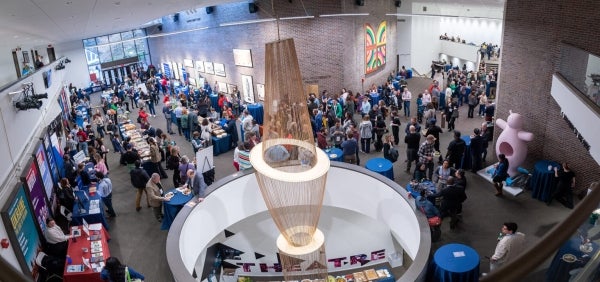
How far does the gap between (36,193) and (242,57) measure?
11.0 meters

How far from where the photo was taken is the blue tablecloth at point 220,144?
12094 mm

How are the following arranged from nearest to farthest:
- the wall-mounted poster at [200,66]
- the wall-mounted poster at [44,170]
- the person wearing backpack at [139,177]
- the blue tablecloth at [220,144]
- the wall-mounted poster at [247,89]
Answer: the wall-mounted poster at [44,170], the person wearing backpack at [139,177], the blue tablecloth at [220,144], the wall-mounted poster at [247,89], the wall-mounted poster at [200,66]

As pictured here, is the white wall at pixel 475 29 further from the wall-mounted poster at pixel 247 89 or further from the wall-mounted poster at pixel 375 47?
the wall-mounted poster at pixel 247 89

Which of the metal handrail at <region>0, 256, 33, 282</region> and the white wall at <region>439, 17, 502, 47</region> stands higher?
the metal handrail at <region>0, 256, 33, 282</region>

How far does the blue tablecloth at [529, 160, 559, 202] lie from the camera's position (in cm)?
815

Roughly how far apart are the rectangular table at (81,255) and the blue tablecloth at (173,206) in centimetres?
118

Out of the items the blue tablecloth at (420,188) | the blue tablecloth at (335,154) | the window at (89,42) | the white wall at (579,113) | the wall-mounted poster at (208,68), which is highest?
the window at (89,42)

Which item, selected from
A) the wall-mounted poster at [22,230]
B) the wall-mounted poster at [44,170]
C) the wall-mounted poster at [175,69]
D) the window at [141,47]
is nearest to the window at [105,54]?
the window at [141,47]

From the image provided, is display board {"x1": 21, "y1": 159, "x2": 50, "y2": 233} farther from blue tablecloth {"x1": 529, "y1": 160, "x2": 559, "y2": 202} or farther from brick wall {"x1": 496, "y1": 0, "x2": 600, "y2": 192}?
brick wall {"x1": 496, "y1": 0, "x2": 600, "y2": 192}

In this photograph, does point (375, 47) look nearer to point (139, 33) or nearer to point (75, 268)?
point (75, 268)

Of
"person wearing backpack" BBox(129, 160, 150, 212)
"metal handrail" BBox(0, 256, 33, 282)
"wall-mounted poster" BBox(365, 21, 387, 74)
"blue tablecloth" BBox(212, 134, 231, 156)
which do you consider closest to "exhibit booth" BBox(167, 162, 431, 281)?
"person wearing backpack" BBox(129, 160, 150, 212)

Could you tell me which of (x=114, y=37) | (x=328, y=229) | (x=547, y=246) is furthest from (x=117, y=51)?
(x=547, y=246)

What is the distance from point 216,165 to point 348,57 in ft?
23.5

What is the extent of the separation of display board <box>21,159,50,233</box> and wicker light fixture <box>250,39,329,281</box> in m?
4.72
